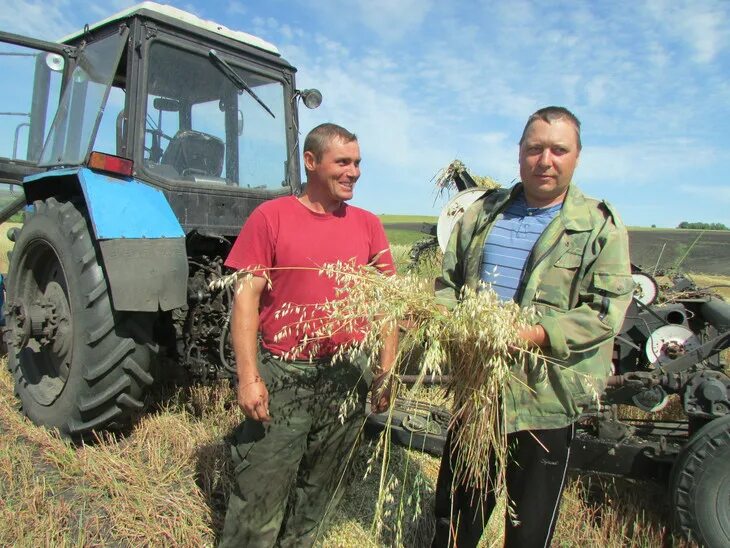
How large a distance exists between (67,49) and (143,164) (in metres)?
1.15

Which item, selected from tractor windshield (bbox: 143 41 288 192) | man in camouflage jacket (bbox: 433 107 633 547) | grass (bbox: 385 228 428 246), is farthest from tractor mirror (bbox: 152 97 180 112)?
grass (bbox: 385 228 428 246)

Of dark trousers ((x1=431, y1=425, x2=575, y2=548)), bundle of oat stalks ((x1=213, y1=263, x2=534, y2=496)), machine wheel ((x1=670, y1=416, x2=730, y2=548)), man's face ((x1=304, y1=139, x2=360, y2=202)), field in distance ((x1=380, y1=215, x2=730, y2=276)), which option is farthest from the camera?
field in distance ((x1=380, y1=215, x2=730, y2=276))

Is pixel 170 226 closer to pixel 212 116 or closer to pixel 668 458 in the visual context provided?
pixel 212 116

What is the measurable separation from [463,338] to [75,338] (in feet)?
7.65

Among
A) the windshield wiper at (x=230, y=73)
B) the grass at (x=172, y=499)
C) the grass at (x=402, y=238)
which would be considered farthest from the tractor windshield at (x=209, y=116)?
the grass at (x=402, y=238)

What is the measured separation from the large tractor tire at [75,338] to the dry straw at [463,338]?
1.45 meters

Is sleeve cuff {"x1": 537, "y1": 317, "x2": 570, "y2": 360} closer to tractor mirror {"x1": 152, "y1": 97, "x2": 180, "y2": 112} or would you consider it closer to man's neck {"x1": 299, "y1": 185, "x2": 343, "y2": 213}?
man's neck {"x1": 299, "y1": 185, "x2": 343, "y2": 213}

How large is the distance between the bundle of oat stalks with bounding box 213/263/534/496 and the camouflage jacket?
0.10 meters

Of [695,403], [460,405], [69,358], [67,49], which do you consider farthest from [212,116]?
[695,403]

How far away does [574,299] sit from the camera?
173 cm

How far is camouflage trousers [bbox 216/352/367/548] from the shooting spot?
79.0 inches

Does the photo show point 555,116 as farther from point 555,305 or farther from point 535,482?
point 535,482

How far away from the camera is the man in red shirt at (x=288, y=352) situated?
1972 millimetres

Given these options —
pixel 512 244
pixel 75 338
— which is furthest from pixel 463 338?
pixel 75 338
